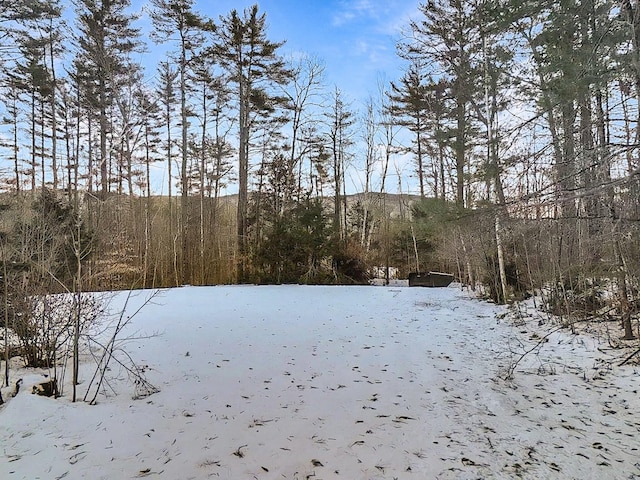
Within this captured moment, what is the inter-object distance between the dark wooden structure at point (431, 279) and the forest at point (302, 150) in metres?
0.85

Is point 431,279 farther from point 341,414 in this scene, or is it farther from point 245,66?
point 341,414

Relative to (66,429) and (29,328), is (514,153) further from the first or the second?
(29,328)

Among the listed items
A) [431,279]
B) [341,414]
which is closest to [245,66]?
[431,279]

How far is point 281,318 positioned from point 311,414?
3.58m

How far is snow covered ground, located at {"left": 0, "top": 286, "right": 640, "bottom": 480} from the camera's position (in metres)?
2.02

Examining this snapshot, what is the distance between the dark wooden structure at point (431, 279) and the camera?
12088 mm

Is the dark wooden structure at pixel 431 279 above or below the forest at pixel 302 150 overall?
below

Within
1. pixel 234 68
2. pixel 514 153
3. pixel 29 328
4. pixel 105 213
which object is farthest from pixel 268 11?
pixel 29 328

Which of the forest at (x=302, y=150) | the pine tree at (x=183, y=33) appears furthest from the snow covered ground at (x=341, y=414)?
the pine tree at (x=183, y=33)

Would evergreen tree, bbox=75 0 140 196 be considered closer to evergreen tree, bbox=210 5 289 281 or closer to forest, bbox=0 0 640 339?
forest, bbox=0 0 640 339

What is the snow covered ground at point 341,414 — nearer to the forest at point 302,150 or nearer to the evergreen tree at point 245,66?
the forest at point 302,150

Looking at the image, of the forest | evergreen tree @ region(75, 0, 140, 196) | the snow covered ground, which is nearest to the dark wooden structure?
the forest

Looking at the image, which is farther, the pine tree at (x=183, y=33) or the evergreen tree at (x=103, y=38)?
the pine tree at (x=183, y=33)

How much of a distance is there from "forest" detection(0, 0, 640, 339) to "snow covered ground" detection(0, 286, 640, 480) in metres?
1.23
